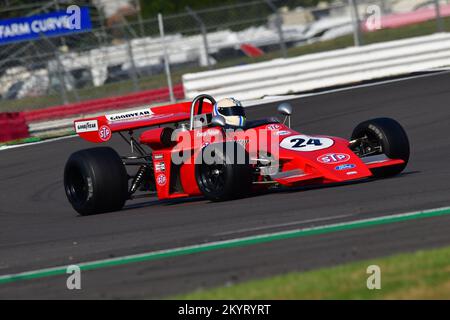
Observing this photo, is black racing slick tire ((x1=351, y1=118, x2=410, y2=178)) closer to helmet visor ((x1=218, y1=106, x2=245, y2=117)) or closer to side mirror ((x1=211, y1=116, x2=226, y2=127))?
helmet visor ((x1=218, y1=106, x2=245, y2=117))

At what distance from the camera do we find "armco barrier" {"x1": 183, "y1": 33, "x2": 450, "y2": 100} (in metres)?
20.7

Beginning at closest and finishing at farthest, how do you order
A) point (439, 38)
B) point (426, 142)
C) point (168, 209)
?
point (168, 209)
point (426, 142)
point (439, 38)

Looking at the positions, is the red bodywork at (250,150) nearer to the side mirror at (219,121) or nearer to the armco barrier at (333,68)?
the side mirror at (219,121)

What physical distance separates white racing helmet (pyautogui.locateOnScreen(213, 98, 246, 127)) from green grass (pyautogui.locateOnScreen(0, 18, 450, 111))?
44.5 feet

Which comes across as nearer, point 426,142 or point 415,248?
point 415,248

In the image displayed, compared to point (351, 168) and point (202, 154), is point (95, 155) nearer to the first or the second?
point (202, 154)

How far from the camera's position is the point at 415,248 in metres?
6.75

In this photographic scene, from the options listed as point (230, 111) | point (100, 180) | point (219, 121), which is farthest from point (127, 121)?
point (219, 121)

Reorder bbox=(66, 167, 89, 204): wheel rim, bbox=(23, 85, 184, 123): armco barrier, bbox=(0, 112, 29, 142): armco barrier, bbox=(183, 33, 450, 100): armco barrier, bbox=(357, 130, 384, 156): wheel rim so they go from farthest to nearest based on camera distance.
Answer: bbox=(23, 85, 184, 123): armco barrier
bbox=(183, 33, 450, 100): armco barrier
bbox=(0, 112, 29, 142): armco barrier
bbox=(66, 167, 89, 204): wheel rim
bbox=(357, 130, 384, 156): wheel rim

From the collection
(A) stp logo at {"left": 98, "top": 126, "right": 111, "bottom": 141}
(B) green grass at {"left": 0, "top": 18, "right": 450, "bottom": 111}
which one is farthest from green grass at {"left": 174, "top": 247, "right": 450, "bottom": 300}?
(B) green grass at {"left": 0, "top": 18, "right": 450, "bottom": 111}
